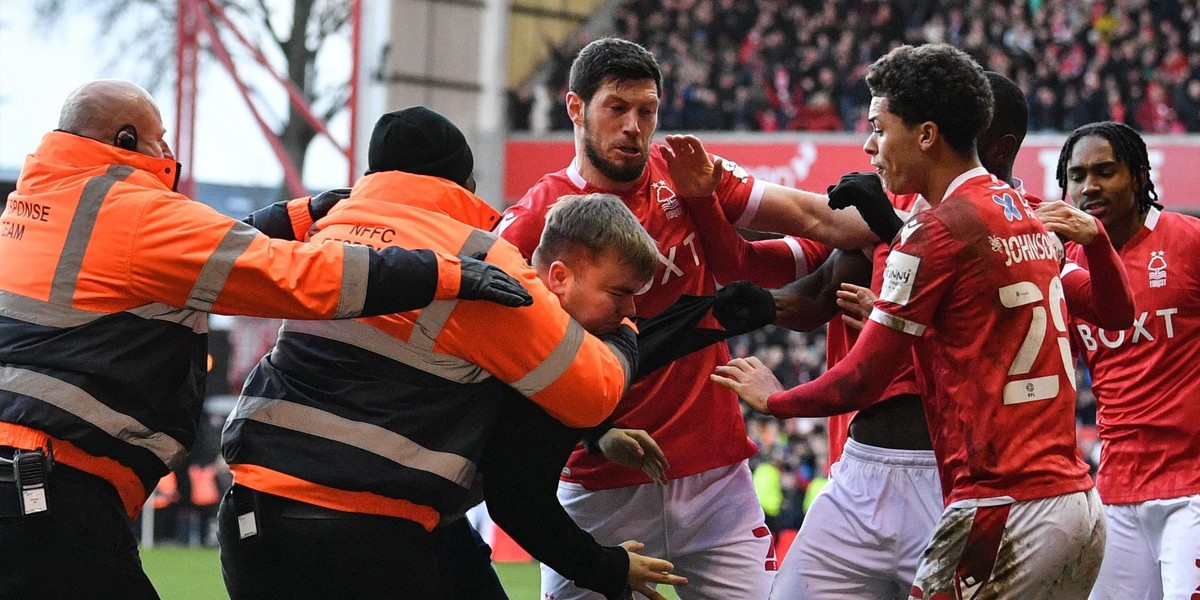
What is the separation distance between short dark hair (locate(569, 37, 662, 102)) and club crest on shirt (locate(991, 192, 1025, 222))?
1.42m

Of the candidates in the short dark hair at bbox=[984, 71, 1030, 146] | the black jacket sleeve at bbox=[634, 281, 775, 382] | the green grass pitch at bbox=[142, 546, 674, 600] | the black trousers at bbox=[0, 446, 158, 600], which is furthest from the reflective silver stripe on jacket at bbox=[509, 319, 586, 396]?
the green grass pitch at bbox=[142, 546, 674, 600]

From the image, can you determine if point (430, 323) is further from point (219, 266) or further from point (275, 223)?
point (275, 223)

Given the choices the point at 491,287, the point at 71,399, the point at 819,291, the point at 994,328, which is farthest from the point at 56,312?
the point at 994,328

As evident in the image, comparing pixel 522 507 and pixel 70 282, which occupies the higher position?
pixel 70 282

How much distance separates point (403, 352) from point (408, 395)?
110 millimetres

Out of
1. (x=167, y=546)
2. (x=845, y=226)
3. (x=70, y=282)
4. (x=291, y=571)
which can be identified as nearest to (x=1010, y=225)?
(x=845, y=226)

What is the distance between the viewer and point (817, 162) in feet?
64.6

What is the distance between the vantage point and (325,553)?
11.2ft

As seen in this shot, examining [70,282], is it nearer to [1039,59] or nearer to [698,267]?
[698,267]

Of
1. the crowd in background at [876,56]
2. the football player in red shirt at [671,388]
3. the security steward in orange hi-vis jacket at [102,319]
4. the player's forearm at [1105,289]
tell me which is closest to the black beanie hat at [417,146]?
the security steward in orange hi-vis jacket at [102,319]

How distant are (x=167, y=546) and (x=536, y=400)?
15.1 m

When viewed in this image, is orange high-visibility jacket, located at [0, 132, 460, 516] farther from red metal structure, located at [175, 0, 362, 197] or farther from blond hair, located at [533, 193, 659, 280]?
red metal structure, located at [175, 0, 362, 197]

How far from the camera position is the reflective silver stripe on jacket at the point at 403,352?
11.5 ft

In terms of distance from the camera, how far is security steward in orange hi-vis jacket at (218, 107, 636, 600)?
11.3 feet
